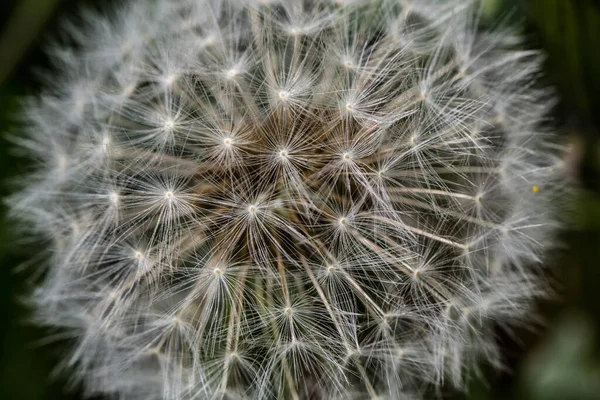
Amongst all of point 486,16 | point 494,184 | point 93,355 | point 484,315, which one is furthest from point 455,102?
point 93,355

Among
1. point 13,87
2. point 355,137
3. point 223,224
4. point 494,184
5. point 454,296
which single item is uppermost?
point 13,87

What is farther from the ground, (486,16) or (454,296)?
(486,16)

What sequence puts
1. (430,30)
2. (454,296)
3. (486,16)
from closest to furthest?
1. (454,296)
2. (430,30)
3. (486,16)

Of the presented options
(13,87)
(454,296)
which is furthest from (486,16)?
(13,87)

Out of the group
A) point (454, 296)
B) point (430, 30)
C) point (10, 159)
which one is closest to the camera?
point (454, 296)

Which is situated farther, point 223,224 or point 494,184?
point 494,184

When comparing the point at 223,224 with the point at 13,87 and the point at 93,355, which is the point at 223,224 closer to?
the point at 93,355

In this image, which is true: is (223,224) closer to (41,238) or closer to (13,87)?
(41,238)
